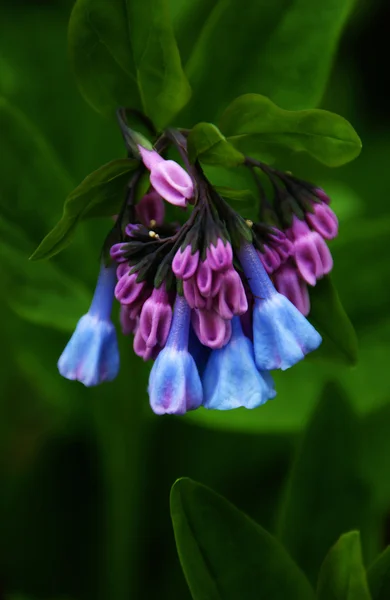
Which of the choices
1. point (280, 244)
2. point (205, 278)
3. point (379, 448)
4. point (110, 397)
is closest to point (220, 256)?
point (205, 278)

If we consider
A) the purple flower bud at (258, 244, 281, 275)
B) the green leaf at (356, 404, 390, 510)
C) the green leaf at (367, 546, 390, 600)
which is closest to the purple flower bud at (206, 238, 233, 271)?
the purple flower bud at (258, 244, 281, 275)

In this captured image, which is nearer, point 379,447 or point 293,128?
point 293,128

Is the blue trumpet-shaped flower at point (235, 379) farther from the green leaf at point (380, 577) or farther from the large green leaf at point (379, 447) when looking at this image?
the large green leaf at point (379, 447)

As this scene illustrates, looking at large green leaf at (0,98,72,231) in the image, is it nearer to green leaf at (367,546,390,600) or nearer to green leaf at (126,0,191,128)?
green leaf at (126,0,191,128)

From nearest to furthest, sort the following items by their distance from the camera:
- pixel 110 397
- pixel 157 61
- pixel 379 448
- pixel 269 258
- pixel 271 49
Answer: pixel 269 258 → pixel 157 61 → pixel 271 49 → pixel 110 397 → pixel 379 448

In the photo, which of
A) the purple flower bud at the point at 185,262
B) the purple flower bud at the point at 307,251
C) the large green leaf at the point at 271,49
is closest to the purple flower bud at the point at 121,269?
the purple flower bud at the point at 185,262

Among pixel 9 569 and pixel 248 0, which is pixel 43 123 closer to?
pixel 248 0

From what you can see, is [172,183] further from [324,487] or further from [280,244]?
[324,487]

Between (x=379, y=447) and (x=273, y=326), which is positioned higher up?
(x=273, y=326)
